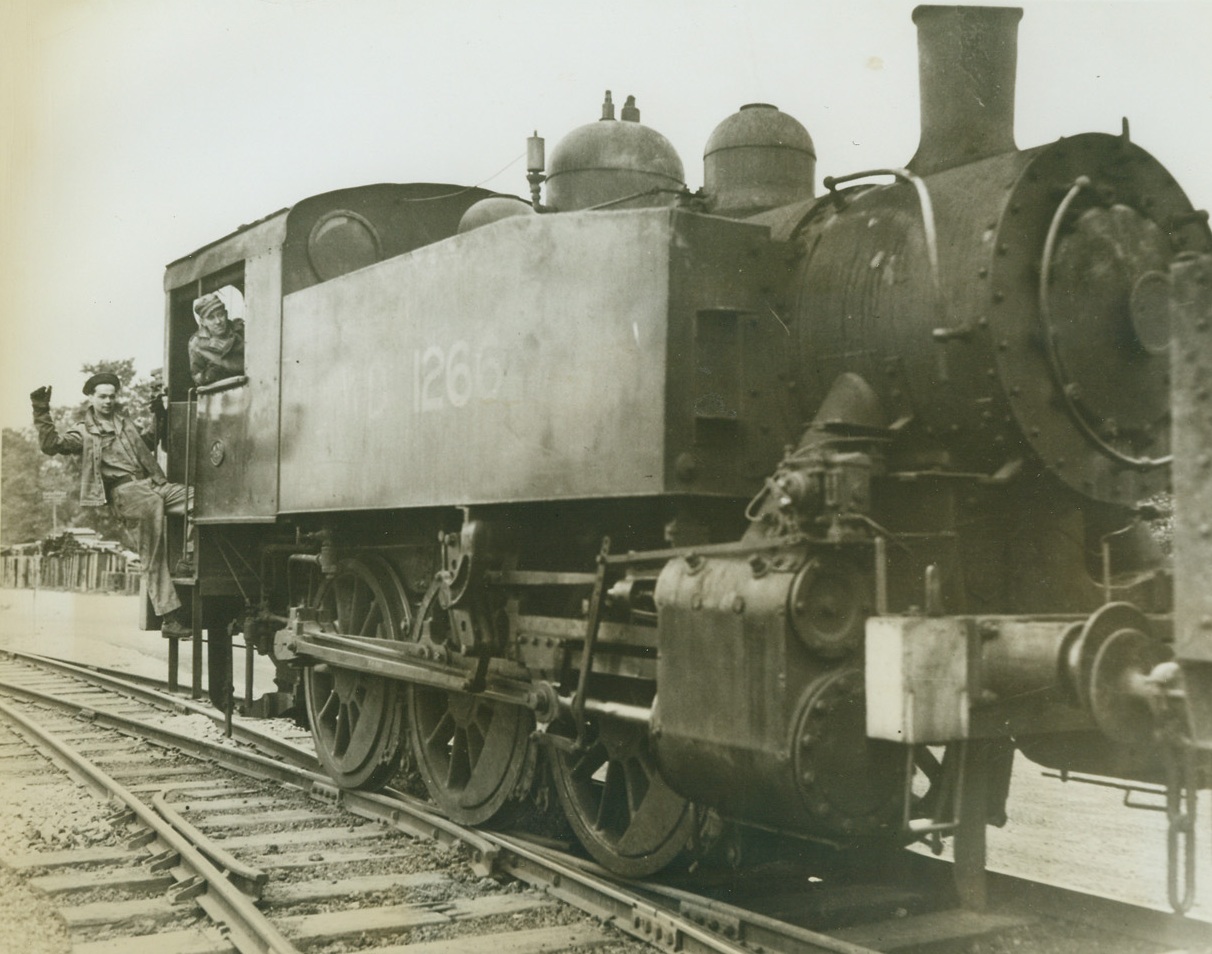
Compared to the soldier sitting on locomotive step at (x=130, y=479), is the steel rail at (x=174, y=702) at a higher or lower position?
lower

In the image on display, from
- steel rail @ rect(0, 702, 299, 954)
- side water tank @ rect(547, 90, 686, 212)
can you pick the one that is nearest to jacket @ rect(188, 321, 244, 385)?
steel rail @ rect(0, 702, 299, 954)

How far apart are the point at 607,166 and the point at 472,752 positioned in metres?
2.77

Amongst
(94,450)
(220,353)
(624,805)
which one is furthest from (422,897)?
(94,450)

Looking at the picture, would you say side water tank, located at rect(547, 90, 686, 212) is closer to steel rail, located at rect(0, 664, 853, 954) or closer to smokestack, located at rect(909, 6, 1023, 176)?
smokestack, located at rect(909, 6, 1023, 176)

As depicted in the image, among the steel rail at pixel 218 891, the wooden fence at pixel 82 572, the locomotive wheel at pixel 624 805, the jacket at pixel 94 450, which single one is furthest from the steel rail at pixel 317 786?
the wooden fence at pixel 82 572

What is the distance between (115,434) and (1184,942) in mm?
7925

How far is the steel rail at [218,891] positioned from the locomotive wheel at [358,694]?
41.4 inches

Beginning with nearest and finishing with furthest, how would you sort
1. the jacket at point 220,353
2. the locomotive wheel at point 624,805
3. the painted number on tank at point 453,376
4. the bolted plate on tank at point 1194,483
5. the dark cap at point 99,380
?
the bolted plate on tank at point 1194,483
the locomotive wheel at point 624,805
the painted number on tank at point 453,376
the jacket at point 220,353
the dark cap at point 99,380

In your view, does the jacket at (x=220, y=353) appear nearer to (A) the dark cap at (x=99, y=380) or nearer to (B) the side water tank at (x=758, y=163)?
(A) the dark cap at (x=99, y=380)

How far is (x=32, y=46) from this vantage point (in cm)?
440

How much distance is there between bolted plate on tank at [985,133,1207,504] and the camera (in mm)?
3711

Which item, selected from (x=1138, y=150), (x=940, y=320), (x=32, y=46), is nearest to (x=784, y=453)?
(x=940, y=320)

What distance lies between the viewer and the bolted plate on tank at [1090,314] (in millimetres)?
3711

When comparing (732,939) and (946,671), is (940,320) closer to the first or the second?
(946,671)
